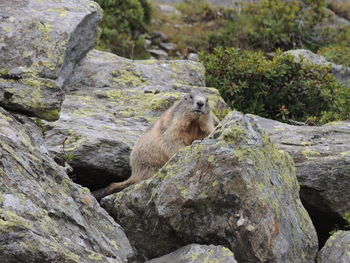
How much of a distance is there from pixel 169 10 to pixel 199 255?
718 inches

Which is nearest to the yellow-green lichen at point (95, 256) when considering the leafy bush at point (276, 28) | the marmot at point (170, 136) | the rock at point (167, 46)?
the marmot at point (170, 136)

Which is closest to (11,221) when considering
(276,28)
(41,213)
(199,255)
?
(41,213)

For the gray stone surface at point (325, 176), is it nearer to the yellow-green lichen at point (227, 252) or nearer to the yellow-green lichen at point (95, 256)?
the yellow-green lichen at point (227, 252)

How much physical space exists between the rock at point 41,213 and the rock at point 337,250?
1995 mm

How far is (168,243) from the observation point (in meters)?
6.27

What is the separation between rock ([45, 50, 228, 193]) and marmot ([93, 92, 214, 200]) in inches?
14.2

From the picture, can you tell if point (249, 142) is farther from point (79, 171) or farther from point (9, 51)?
point (9, 51)

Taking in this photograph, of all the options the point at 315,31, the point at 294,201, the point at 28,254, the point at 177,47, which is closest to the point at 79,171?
the point at 294,201

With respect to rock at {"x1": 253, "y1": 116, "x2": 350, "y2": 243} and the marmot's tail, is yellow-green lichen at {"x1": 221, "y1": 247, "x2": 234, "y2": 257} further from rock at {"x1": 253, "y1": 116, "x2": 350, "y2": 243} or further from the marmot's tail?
the marmot's tail

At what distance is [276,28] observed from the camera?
19.4 meters

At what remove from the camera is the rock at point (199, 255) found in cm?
559

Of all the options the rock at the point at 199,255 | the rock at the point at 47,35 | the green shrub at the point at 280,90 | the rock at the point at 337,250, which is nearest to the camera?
the rock at the point at 199,255

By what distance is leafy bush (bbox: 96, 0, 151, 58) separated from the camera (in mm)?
17578

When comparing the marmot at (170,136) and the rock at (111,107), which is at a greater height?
the marmot at (170,136)
